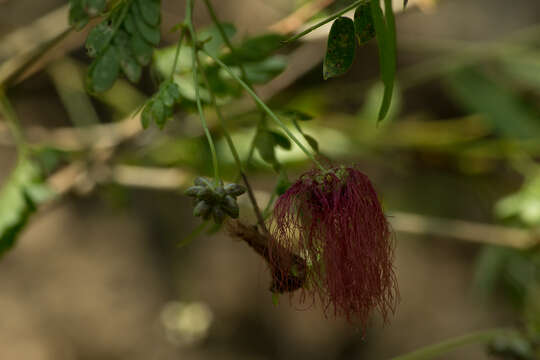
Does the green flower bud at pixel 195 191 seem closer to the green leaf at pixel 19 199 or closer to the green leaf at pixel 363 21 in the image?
the green leaf at pixel 363 21

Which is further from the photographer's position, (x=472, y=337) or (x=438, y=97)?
(x=438, y=97)

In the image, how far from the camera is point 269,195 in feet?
6.59

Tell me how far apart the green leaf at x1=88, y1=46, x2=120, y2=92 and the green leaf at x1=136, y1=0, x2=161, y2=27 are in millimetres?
64

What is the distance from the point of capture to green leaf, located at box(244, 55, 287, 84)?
118 centimetres

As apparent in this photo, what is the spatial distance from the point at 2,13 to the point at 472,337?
1859mm

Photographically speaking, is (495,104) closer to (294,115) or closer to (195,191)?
(294,115)

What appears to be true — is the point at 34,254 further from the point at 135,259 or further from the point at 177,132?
the point at 177,132

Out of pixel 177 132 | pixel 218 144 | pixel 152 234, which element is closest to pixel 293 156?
pixel 218 144

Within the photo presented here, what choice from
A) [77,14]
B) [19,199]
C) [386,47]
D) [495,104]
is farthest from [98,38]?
[495,104]

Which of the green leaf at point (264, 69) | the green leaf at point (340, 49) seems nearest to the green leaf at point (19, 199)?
the green leaf at point (264, 69)

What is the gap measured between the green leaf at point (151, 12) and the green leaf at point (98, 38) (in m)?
0.05

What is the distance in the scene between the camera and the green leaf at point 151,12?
840mm

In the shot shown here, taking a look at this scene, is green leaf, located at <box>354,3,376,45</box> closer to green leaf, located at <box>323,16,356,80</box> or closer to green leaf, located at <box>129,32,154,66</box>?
green leaf, located at <box>323,16,356,80</box>

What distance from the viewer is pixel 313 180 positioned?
2.70 ft
